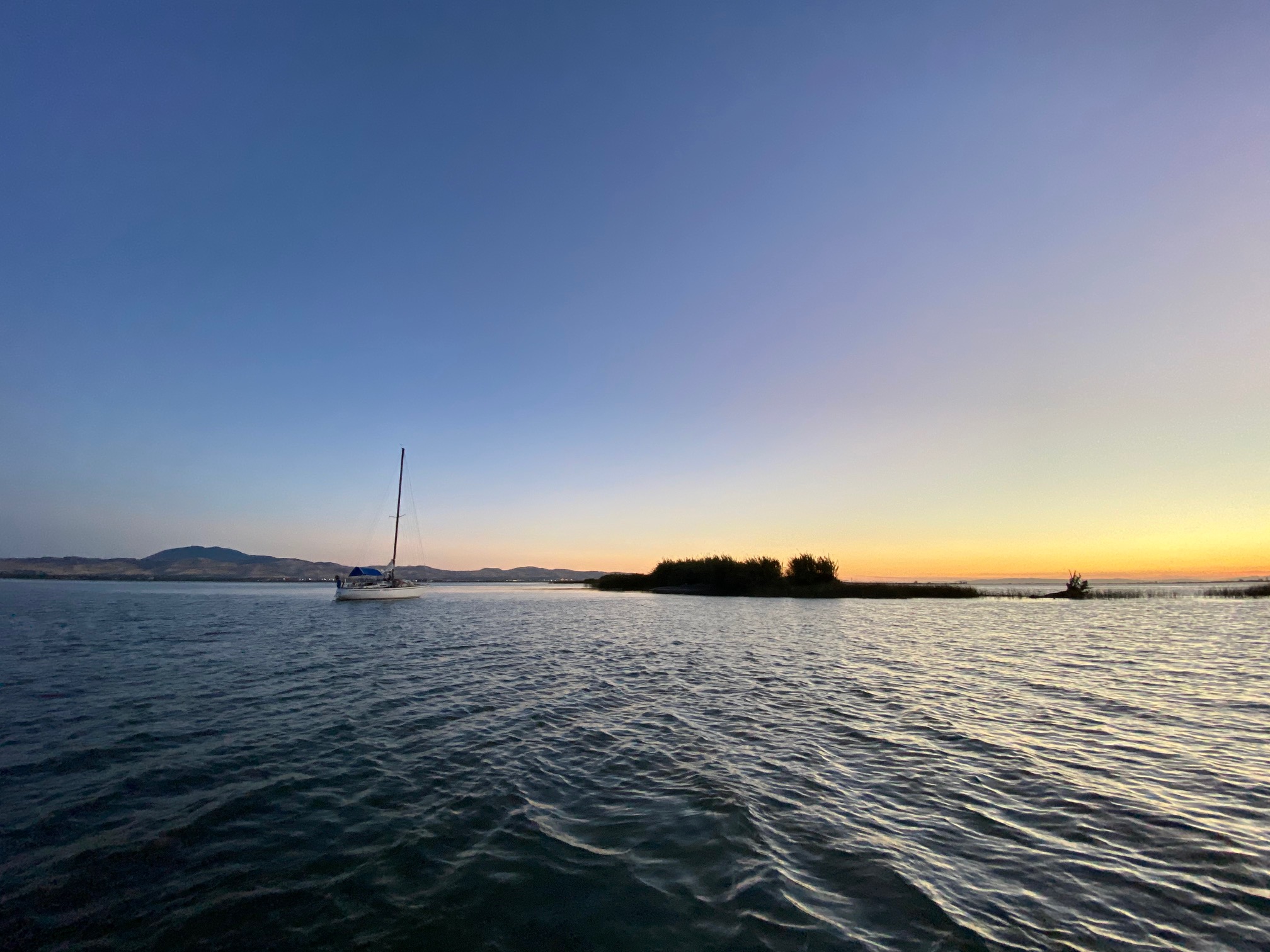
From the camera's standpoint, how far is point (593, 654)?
88.6 feet

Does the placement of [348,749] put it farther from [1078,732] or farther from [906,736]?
[1078,732]

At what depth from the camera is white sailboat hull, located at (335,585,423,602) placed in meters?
66.4

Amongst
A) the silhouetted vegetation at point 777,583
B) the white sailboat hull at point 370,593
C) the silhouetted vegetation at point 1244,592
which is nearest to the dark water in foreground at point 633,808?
the white sailboat hull at point 370,593

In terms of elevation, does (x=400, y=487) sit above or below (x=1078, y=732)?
above

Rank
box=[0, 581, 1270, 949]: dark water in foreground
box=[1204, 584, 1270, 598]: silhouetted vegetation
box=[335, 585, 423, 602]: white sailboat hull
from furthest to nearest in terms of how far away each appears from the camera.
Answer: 1. box=[1204, 584, 1270, 598]: silhouetted vegetation
2. box=[335, 585, 423, 602]: white sailboat hull
3. box=[0, 581, 1270, 949]: dark water in foreground

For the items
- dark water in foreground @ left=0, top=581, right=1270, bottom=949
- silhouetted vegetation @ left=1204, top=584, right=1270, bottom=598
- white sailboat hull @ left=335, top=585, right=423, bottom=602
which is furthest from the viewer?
silhouetted vegetation @ left=1204, top=584, right=1270, bottom=598

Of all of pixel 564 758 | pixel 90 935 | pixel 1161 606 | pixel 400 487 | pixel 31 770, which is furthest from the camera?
pixel 400 487

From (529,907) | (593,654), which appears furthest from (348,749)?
(593,654)

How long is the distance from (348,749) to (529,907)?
25.9 ft

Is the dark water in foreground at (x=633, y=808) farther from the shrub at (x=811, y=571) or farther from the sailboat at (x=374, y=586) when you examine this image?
the shrub at (x=811, y=571)

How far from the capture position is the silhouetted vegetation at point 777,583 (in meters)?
83.7

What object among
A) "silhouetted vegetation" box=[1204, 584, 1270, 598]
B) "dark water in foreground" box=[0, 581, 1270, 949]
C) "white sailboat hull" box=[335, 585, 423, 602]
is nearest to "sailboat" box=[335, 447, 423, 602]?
"white sailboat hull" box=[335, 585, 423, 602]

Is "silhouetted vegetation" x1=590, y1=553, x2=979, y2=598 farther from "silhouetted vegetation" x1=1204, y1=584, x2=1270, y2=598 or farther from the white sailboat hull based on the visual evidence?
the white sailboat hull

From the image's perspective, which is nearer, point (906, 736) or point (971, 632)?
point (906, 736)
